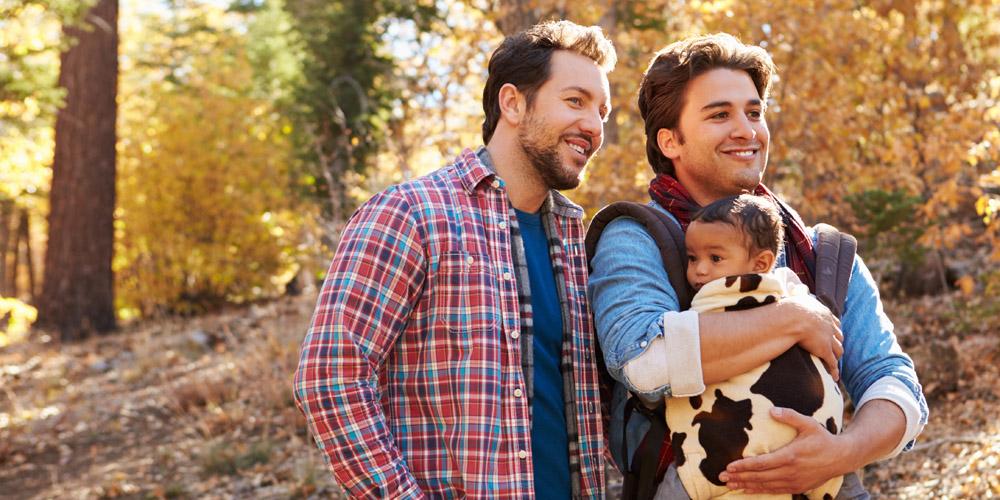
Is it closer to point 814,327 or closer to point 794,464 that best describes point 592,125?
point 814,327

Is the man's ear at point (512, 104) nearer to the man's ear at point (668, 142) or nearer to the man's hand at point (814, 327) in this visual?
the man's ear at point (668, 142)

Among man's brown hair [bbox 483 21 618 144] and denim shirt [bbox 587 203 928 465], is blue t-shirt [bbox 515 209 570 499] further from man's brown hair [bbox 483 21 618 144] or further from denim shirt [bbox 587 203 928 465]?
man's brown hair [bbox 483 21 618 144]

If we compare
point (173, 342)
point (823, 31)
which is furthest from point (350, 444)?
point (173, 342)

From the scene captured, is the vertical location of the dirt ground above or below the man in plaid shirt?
below

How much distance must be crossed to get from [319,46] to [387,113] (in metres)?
1.51

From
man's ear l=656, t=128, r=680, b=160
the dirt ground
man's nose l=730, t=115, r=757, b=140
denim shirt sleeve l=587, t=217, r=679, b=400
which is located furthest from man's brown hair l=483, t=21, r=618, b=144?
the dirt ground

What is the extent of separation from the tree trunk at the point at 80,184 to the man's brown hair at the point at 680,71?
12.4 m

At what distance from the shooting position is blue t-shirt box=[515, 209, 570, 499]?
2.25 meters

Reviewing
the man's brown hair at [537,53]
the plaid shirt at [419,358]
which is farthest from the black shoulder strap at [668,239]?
the man's brown hair at [537,53]

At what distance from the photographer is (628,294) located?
201 cm

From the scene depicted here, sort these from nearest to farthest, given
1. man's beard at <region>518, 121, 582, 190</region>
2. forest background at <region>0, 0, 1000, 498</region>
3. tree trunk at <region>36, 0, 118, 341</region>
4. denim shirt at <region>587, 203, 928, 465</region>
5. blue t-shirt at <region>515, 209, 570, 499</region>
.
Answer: denim shirt at <region>587, 203, 928, 465</region>
blue t-shirt at <region>515, 209, 570, 499</region>
man's beard at <region>518, 121, 582, 190</region>
forest background at <region>0, 0, 1000, 498</region>
tree trunk at <region>36, 0, 118, 341</region>

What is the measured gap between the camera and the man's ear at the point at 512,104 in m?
2.45

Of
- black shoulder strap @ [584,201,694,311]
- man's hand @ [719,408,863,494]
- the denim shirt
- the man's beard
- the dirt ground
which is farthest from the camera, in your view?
the dirt ground

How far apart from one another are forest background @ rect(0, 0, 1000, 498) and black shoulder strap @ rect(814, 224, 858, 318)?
2468 mm
